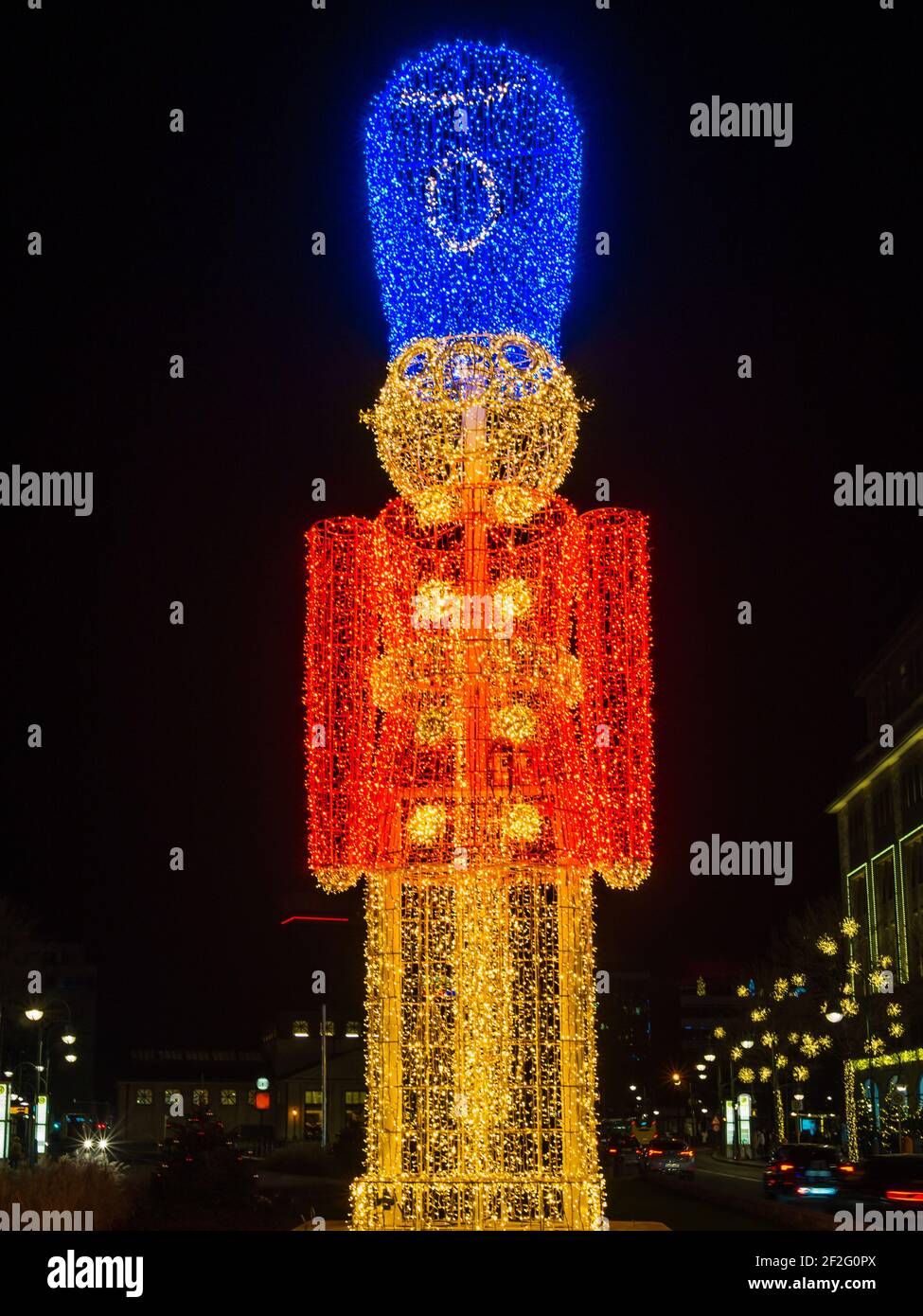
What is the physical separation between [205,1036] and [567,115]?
8330cm

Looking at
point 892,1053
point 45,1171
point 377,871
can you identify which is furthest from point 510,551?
point 892,1053

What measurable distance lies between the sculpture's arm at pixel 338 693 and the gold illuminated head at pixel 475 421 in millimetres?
1072

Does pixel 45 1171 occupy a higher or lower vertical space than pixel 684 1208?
higher

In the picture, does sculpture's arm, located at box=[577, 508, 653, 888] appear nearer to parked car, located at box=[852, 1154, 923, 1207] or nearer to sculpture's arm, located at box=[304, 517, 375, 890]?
sculpture's arm, located at box=[304, 517, 375, 890]

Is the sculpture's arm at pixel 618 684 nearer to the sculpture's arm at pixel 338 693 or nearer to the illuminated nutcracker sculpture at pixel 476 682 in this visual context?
the illuminated nutcracker sculpture at pixel 476 682

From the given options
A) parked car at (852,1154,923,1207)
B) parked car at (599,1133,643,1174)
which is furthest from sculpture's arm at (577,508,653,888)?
parked car at (599,1133,643,1174)

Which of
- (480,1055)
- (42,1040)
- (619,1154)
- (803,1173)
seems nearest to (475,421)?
(480,1055)

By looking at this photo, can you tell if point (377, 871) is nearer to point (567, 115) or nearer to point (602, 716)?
point (602, 716)

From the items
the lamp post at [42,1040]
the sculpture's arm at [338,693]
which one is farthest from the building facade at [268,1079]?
the sculpture's arm at [338,693]

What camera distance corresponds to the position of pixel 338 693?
66.7ft

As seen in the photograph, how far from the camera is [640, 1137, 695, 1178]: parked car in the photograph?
160 feet

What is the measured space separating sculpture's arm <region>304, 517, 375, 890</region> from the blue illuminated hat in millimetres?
2653

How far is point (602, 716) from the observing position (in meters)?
20.1
